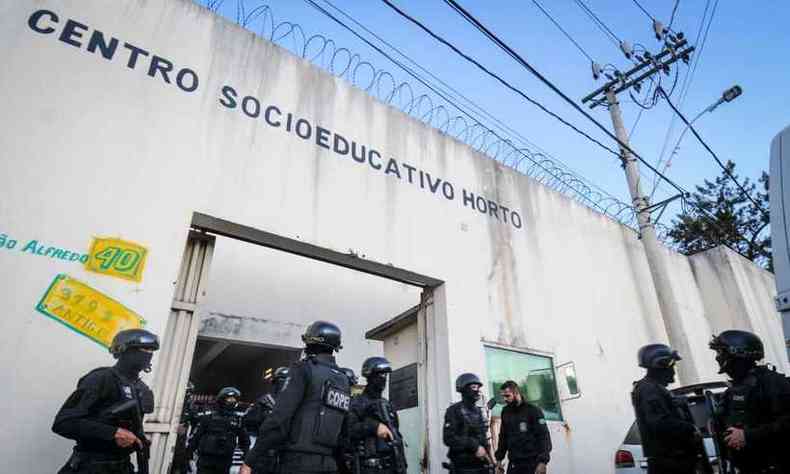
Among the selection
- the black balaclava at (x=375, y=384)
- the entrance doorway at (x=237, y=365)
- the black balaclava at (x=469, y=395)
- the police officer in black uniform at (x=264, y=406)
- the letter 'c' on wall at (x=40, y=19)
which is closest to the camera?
the letter 'c' on wall at (x=40, y=19)

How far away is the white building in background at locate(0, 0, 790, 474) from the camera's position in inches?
137

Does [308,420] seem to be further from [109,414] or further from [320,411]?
[109,414]

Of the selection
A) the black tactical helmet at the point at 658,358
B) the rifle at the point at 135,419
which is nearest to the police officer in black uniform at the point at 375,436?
the rifle at the point at 135,419

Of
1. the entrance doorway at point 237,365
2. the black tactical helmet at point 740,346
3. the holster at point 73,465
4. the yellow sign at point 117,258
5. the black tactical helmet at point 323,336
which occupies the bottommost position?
the holster at point 73,465

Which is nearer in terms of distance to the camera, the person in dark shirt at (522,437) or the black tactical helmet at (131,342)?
the black tactical helmet at (131,342)

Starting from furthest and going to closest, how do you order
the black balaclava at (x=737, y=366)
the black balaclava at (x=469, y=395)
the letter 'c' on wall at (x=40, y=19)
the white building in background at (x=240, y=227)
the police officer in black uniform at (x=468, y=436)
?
1. the black balaclava at (x=469, y=395)
2. the police officer in black uniform at (x=468, y=436)
3. the letter 'c' on wall at (x=40, y=19)
4. the white building in background at (x=240, y=227)
5. the black balaclava at (x=737, y=366)

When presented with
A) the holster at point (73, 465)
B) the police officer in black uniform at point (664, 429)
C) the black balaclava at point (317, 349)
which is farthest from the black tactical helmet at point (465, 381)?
the holster at point (73, 465)

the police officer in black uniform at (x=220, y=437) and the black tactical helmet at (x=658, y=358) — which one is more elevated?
the black tactical helmet at (x=658, y=358)

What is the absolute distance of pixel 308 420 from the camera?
2.95m

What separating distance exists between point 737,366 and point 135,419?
4269mm

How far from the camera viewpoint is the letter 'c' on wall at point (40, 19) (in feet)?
12.8

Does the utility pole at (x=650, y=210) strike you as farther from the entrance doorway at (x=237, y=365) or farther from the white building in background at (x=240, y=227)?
the entrance doorway at (x=237, y=365)

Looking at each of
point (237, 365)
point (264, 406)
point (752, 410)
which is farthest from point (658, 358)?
point (237, 365)

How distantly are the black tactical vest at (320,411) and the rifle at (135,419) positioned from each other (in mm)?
1088
